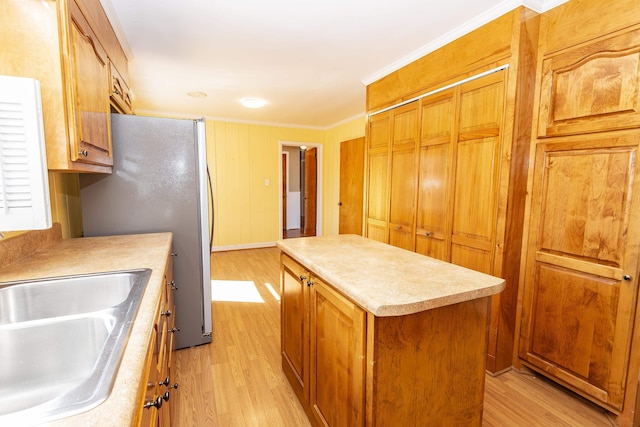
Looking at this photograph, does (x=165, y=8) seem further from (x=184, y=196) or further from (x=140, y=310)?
(x=140, y=310)

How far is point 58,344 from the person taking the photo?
908mm

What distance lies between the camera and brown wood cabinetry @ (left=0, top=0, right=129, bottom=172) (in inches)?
43.9

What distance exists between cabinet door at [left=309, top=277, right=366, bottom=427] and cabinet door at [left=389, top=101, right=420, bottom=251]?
5.14 feet

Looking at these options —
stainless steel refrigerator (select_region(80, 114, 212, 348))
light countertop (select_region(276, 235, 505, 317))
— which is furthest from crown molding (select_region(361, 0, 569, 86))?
stainless steel refrigerator (select_region(80, 114, 212, 348))

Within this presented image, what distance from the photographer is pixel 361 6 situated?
195 cm

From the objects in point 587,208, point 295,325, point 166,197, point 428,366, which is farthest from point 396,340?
point 166,197

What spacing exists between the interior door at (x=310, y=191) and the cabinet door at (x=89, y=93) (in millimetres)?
4596

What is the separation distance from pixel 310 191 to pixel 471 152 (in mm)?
4885

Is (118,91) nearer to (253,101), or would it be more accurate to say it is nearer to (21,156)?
(21,156)

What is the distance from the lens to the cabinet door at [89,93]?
1.28 m

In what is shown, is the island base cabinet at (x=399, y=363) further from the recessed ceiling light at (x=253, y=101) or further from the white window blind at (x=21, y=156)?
the recessed ceiling light at (x=253, y=101)

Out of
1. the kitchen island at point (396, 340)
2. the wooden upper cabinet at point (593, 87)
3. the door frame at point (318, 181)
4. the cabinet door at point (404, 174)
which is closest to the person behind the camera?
the kitchen island at point (396, 340)

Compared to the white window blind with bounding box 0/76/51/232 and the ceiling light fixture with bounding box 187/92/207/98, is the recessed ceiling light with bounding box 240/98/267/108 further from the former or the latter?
the white window blind with bounding box 0/76/51/232

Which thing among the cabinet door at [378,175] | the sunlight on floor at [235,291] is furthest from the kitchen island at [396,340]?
the sunlight on floor at [235,291]
